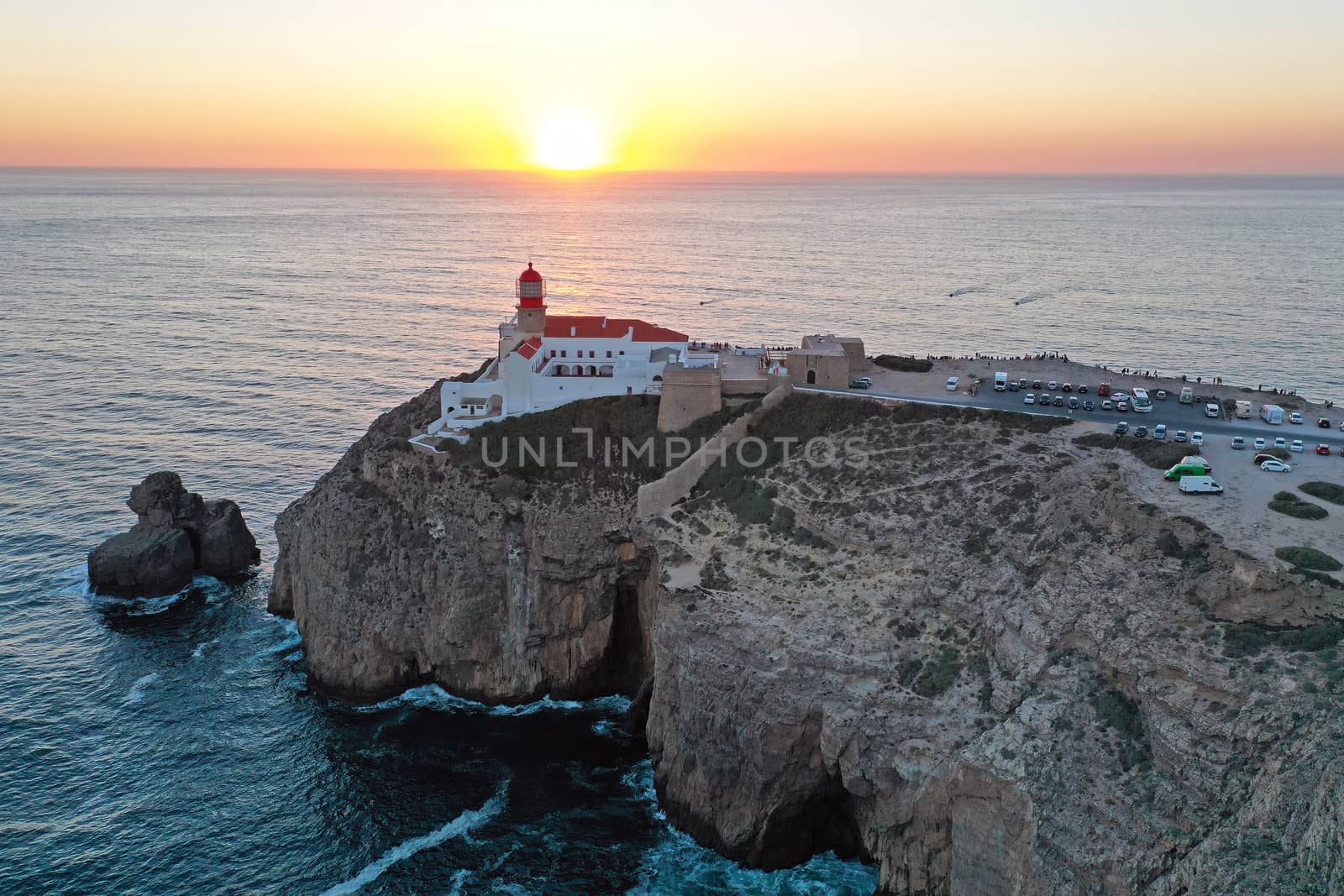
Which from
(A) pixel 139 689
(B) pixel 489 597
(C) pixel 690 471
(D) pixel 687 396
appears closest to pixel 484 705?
(B) pixel 489 597

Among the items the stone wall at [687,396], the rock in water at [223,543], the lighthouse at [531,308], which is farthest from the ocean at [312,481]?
the lighthouse at [531,308]

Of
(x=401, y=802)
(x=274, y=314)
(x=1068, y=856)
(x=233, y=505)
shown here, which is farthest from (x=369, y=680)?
(x=274, y=314)

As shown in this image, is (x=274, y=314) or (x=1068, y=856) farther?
(x=274, y=314)

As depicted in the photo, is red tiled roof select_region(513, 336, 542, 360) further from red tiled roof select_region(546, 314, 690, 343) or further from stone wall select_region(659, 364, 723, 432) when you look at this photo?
stone wall select_region(659, 364, 723, 432)

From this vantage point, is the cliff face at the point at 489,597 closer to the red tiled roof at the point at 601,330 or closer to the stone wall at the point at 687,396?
the stone wall at the point at 687,396

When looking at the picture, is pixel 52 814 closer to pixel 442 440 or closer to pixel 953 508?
pixel 442 440

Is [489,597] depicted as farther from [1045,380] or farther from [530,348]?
[1045,380]
